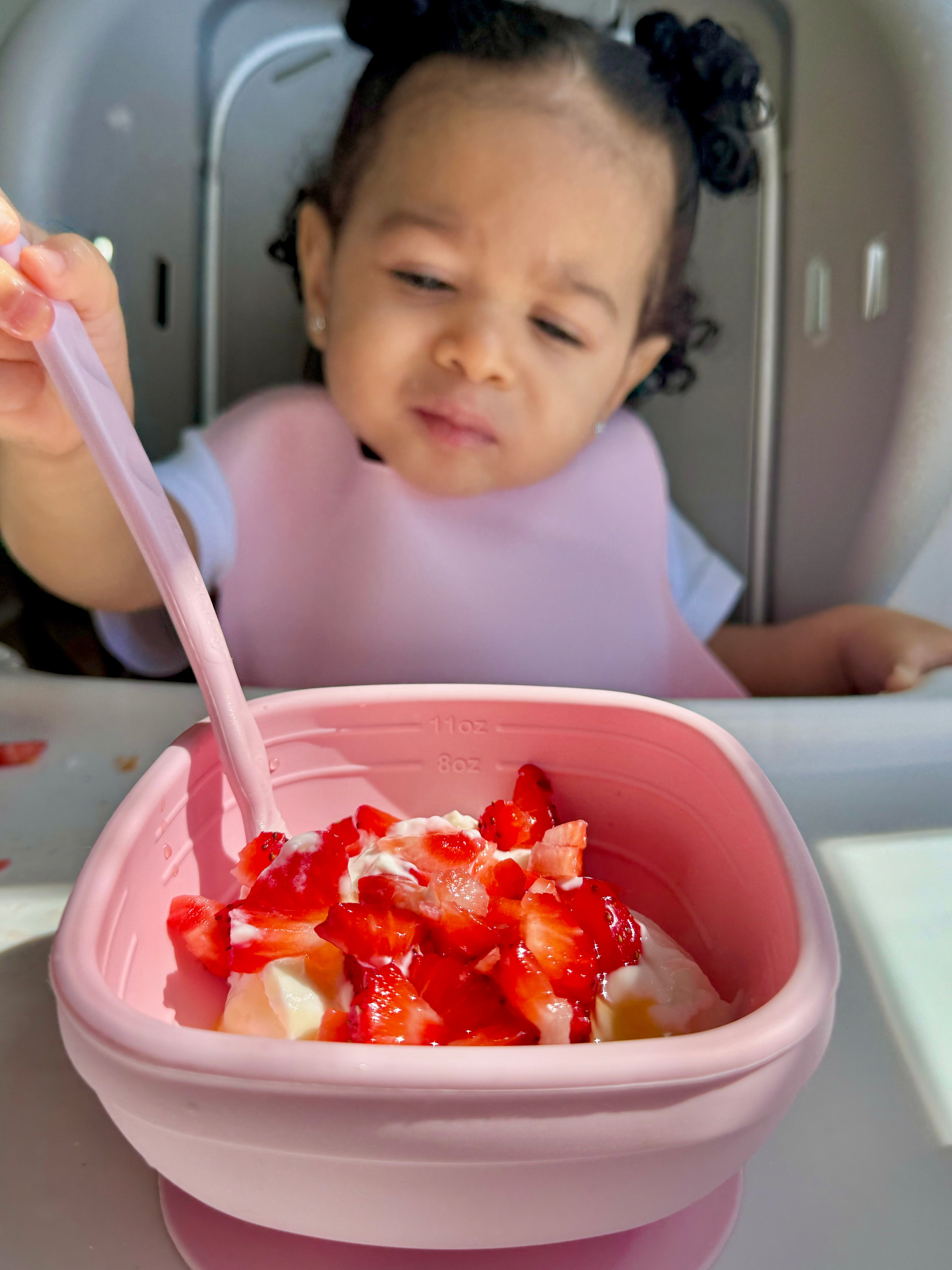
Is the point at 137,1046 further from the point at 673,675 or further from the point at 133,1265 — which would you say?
the point at 673,675

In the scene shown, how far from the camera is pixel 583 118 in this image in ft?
2.83

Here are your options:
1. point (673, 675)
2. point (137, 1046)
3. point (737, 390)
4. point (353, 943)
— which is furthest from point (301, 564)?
point (137, 1046)

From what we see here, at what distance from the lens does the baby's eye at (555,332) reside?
0.87m

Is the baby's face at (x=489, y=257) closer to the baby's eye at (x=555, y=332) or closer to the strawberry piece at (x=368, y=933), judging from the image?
the baby's eye at (x=555, y=332)

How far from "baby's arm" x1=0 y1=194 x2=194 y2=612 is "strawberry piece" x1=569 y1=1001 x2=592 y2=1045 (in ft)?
1.19

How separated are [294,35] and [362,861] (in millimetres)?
875

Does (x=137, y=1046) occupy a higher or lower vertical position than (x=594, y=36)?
lower

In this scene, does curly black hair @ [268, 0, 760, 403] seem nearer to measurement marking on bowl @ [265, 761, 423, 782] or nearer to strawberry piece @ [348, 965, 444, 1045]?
measurement marking on bowl @ [265, 761, 423, 782]

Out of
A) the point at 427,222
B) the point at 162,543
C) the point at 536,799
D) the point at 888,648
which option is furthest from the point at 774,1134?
the point at 427,222

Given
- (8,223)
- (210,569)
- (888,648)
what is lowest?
(210,569)

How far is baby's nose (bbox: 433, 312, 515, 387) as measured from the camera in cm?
84

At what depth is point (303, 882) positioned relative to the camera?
1.42 feet

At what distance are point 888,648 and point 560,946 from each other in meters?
0.65

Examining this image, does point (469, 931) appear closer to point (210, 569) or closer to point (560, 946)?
point (560, 946)
